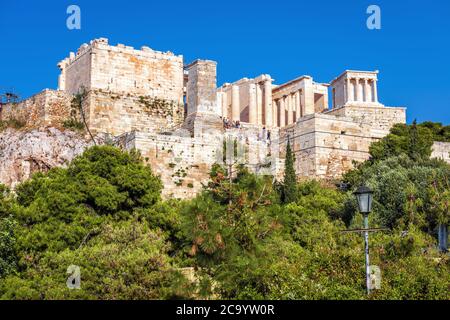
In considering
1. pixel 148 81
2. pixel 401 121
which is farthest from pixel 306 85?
pixel 148 81

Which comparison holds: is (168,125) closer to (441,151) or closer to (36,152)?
(36,152)

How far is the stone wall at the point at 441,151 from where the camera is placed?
40.3m

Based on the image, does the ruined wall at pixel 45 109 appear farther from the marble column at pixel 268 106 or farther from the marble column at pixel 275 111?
the marble column at pixel 275 111

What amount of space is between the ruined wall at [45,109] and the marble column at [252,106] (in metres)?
12.7

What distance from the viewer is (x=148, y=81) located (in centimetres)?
4003

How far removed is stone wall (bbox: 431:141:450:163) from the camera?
4035 centimetres

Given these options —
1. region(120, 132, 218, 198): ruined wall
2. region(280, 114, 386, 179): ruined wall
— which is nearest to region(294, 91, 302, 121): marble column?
region(280, 114, 386, 179): ruined wall

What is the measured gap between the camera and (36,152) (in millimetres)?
35625

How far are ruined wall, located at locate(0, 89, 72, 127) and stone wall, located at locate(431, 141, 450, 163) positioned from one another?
61.0 feet

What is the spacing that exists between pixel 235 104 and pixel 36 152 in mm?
17174

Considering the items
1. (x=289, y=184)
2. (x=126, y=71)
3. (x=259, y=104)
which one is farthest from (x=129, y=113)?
(x=259, y=104)

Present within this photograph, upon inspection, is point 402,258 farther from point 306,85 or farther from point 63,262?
point 306,85

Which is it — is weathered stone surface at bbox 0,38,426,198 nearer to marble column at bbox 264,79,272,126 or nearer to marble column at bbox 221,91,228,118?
marble column at bbox 264,79,272,126

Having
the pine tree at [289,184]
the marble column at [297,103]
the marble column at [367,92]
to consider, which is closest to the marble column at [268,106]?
the marble column at [297,103]
